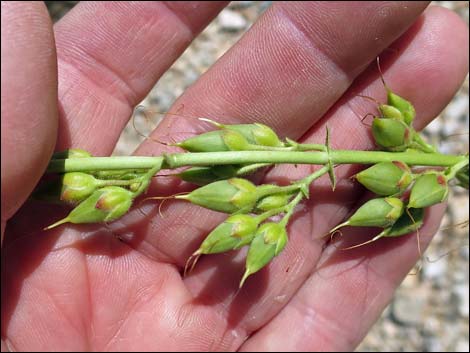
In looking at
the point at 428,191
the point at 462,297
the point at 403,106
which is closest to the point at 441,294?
the point at 462,297

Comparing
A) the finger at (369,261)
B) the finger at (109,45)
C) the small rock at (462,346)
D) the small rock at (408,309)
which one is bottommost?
the small rock at (462,346)

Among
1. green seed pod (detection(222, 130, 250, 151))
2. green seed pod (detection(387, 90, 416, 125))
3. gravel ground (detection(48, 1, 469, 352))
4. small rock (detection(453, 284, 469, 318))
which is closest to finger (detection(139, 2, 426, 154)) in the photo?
green seed pod (detection(387, 90, 416, 125))

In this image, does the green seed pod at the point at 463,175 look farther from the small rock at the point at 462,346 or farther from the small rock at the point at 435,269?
the small rock at the point at 462,346

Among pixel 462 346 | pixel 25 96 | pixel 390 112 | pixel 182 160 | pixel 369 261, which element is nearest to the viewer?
pixel 25 96

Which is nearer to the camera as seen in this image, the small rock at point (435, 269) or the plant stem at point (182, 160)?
the plant stem at point (182, 160)

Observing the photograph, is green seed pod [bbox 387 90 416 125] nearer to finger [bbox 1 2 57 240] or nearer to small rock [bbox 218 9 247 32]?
finger [bbox 1 2 57 240]

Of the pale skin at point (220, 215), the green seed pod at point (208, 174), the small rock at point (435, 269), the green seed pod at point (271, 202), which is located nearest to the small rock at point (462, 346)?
the small rock at point (435, 269)

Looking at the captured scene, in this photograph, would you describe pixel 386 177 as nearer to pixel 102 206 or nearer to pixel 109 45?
pixel 102 206
